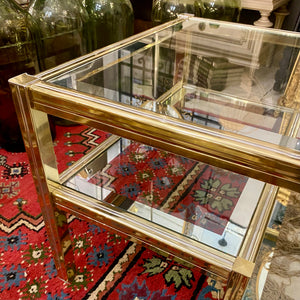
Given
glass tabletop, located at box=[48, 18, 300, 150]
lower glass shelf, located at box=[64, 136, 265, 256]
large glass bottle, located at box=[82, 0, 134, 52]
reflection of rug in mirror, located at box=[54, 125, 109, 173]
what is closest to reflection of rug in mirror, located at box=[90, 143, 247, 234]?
lower glass shelf, located at box=[64, 136, 265, 256]

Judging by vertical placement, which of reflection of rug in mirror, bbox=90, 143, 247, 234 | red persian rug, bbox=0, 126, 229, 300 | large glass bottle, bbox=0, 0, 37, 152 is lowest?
red persian rug, bbox=0, 126, 229, 300

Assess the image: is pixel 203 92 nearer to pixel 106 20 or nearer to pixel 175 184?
pixel 175 184

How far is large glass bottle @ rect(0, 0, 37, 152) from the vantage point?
2.58ft

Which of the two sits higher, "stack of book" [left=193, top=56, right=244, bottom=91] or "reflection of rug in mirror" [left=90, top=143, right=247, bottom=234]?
"stack of book" [left=193, top=56, right=244, bottom=91]

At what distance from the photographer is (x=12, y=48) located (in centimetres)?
81

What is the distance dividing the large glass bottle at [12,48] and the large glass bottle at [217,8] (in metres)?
0.63

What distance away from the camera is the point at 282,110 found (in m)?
0.49

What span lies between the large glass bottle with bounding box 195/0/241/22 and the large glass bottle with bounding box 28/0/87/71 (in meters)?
0.45

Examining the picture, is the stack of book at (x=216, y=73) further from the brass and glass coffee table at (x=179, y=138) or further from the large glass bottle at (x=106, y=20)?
the large glass bottle at (x=106, y=20)

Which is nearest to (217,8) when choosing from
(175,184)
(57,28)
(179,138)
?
(57,28)

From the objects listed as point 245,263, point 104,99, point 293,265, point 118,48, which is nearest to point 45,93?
point 104,99

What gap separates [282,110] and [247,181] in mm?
135

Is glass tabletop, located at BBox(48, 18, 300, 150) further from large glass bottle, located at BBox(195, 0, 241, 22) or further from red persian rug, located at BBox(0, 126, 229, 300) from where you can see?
large glass bottle, located at BBox(195, 0, 241, 22)

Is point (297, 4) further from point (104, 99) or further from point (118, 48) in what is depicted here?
point (104, 99)
